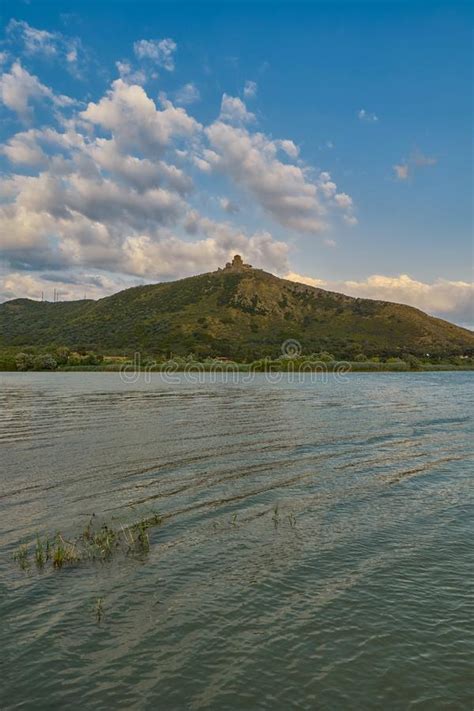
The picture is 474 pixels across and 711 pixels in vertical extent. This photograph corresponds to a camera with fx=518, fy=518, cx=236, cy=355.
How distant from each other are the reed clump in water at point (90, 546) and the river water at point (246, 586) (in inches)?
11.3

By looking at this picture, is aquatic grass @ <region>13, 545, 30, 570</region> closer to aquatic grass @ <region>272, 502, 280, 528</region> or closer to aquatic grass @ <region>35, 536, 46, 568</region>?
aquatic grass @ <region>35, 536, 46, 568</region>

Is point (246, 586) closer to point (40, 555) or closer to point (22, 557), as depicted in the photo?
point (40, 555)

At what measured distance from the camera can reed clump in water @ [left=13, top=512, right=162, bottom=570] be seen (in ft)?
35.7

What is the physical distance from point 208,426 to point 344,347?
13985 centimetres

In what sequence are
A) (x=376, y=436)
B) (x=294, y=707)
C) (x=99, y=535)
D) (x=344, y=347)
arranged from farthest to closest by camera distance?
1. (x=344, y=347)
2. (x=376, y=436)
3. (x=99, y=535)
4. (x=294, y=707)

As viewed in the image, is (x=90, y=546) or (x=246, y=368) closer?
(x=90, y=546)

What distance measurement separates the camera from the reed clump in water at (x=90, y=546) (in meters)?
10.9

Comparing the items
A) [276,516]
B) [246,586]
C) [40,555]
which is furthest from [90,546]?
[276,516]

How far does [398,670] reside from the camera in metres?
7.43

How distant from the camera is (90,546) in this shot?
11672 millimetres

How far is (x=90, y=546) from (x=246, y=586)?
154 inches

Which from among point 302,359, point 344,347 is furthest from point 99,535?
point 344,347

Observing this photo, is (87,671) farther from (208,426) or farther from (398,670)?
(208,426)

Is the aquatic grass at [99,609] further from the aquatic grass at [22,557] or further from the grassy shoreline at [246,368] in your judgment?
the grassy shoreline at [246,368]
